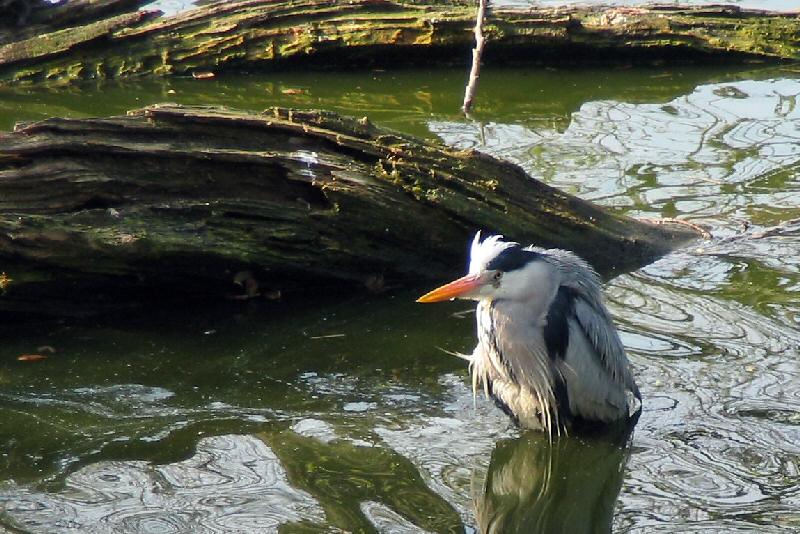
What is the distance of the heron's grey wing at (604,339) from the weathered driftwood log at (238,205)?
1149mm

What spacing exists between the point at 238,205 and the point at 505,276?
1459mm

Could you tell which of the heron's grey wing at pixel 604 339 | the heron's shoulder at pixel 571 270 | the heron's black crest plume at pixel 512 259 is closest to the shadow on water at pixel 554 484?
the heron's grey wing at pixel 604 339

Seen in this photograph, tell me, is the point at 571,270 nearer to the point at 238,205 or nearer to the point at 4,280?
the point at 238,205

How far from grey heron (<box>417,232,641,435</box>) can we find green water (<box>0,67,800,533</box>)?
0.48 ft

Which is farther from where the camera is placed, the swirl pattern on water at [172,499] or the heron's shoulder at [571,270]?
the heron's shoulder at [571,270]

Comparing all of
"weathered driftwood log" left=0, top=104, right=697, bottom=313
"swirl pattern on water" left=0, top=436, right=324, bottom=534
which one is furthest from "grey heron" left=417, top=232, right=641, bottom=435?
"weathered driftwood log" left=0, top=104, right=697, bottom=313

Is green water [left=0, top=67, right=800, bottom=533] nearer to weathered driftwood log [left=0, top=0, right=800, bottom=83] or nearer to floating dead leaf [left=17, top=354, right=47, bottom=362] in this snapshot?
floating dead leaf [left=17, top=354, right=47, bottom=362]

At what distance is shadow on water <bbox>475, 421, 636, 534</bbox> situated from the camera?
13.5 feet

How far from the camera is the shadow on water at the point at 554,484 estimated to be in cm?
411

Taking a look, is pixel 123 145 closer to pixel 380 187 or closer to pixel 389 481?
pixel 380 187

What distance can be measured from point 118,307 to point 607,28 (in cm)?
474

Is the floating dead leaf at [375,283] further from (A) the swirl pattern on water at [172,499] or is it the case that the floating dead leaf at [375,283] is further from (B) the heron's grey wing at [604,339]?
(A) the swirl pattern on water at [172,499]

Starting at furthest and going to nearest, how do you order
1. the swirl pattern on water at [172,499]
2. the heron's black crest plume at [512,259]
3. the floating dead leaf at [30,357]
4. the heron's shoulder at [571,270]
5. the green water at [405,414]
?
the floating dead leaf at [30,357] < the heron's shoulder at [571,270] < the heron's black crest plume at [512,259] < the green water at [405,414] < the swirl pattern on water at [172,499]

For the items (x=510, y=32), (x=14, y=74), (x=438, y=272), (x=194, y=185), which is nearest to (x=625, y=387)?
(x=438, y=272)
